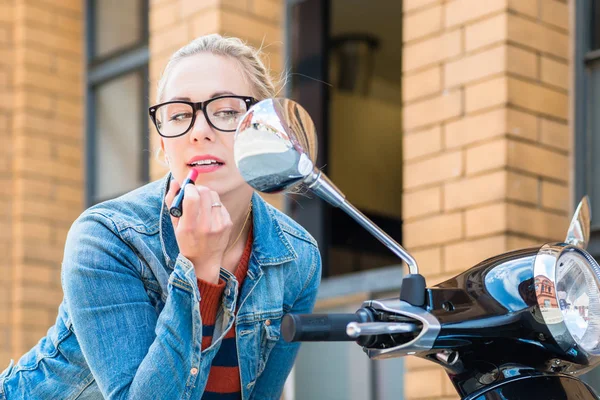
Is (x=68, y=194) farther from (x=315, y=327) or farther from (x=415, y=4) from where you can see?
(x=315, y=327)

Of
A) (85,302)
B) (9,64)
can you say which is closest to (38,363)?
(85,302)

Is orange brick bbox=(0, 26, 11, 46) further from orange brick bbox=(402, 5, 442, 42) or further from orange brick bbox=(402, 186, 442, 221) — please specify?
orange brick bbox=(402, 186, 442, 221)

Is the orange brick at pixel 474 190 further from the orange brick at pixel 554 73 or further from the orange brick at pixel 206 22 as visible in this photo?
the orange brick at pixel 206 22

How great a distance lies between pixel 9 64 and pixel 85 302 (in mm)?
4891

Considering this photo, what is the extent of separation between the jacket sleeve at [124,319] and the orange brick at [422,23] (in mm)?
2395

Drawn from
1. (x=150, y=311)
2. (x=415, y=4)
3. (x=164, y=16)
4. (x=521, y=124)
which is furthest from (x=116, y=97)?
(x=150, y=311)

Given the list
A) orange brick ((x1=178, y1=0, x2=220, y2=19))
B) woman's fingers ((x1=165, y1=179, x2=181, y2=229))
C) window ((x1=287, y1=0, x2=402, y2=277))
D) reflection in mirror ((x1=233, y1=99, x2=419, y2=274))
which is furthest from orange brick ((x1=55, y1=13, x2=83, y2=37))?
reflection in mirror ((x1=233, y1=99, x2=419, y2=274))

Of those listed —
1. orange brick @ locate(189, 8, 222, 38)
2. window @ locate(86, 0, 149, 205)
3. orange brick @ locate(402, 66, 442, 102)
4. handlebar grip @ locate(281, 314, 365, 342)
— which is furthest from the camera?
window @ locate(86, 0, 149, 205)

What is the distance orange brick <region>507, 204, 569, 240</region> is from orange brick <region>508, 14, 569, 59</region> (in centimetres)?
60

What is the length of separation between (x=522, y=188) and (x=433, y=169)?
1.22 ft

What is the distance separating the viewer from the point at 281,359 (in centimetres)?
213

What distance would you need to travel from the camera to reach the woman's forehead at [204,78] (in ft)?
6.27

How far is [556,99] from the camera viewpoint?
3.96 m

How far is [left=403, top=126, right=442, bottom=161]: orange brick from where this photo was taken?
3.96 meters
